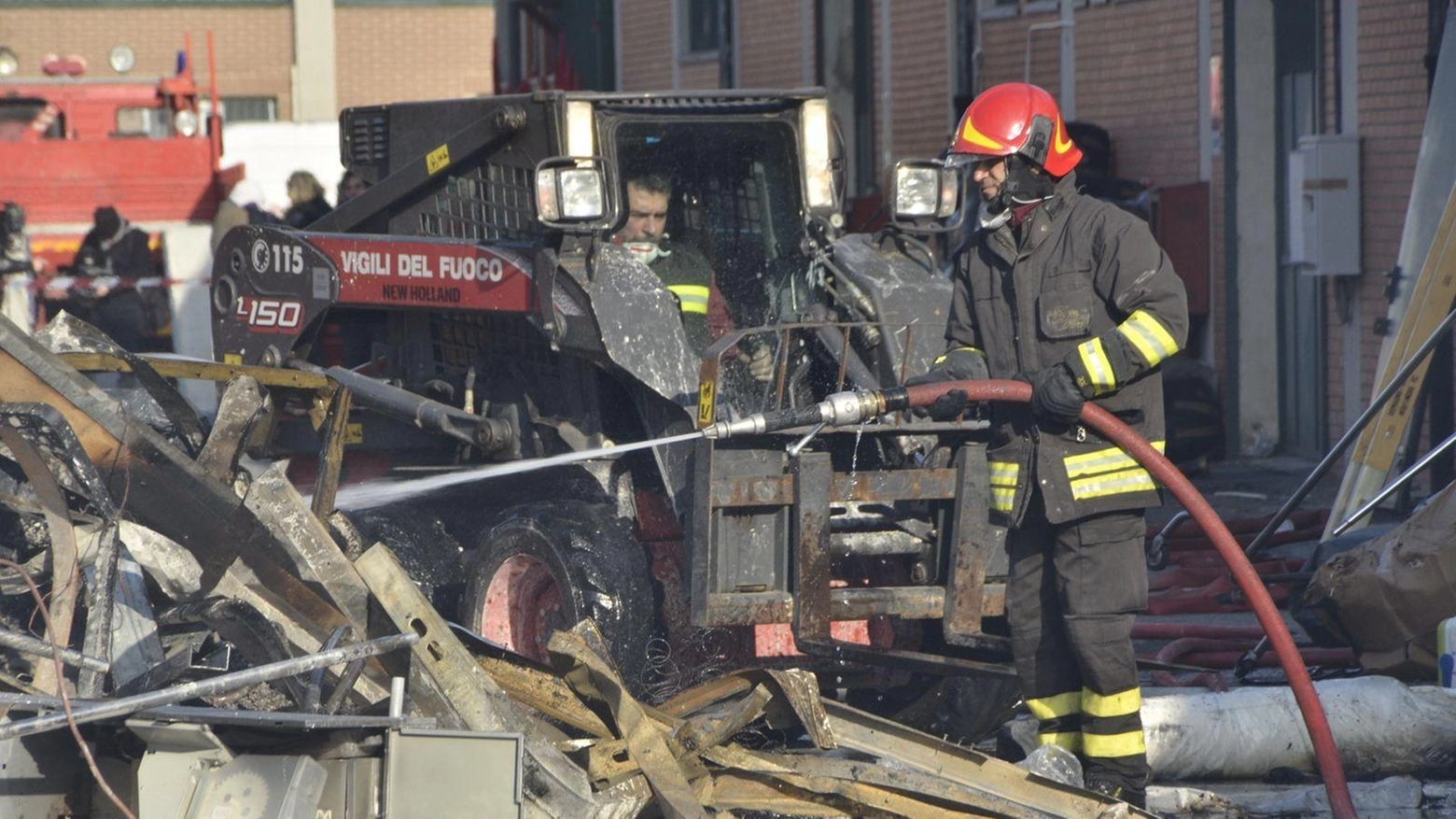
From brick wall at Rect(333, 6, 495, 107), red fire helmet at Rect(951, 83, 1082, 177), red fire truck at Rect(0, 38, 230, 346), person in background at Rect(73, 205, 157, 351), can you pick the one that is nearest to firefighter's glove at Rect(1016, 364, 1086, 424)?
red fire helmet at Rect(951, 83, 1082, 177)

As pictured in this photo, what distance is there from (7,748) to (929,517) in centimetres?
291

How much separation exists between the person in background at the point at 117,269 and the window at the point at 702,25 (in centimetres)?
653

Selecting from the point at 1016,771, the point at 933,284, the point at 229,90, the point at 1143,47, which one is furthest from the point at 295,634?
the point at 229,90

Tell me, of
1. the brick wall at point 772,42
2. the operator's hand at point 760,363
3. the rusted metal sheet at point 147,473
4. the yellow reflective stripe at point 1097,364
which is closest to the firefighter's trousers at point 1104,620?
the yellow reflective stripe at point 1097,364

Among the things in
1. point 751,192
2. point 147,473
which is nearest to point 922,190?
point 751,192

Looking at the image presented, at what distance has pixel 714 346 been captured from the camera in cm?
622

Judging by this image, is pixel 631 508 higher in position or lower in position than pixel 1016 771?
higher

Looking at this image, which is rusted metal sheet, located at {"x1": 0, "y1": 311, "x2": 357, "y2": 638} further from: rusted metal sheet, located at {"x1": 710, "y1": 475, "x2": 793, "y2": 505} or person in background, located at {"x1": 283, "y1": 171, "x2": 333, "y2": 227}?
person in background, located at {"x1": 283, "y1": 171, "x2": 333, "y2": 227}

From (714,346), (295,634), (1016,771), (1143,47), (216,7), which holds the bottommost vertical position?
(1016,771)

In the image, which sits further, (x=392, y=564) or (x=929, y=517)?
(x=929, y=517)

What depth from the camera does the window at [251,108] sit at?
114ft

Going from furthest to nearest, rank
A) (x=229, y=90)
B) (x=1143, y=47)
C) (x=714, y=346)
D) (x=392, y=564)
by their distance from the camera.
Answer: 1. (x=229, y=90)
2. (x=1143, y=47)
3. (x=714, y=346)
4. (x=392, y=564)

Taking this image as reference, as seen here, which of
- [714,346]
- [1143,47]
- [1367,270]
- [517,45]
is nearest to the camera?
[714,346]

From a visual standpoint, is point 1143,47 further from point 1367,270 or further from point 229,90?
point 229,90
